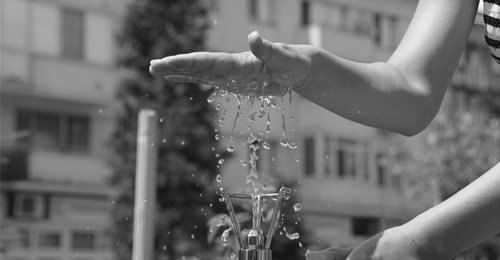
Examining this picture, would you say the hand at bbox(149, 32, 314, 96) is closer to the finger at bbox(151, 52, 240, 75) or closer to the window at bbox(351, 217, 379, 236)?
the finger at bbox(151, 52, 240, 75)

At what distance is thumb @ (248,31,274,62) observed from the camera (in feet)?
3.03

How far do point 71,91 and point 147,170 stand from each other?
11.6 meters

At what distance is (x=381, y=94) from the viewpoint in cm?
115

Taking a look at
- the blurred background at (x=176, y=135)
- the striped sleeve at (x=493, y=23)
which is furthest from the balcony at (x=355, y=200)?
the striped sleeve at (x=493, y=23)

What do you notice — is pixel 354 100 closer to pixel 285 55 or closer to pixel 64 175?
pixel 285 55

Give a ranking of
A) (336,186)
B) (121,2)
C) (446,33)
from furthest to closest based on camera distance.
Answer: (336,186) → (121,2) → (446,33)

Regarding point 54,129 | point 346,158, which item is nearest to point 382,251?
point 54,129

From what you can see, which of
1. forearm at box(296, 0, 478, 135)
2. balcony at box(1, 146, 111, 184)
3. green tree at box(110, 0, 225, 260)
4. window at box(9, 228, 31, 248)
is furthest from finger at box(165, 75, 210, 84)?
balcony at box(1, 146, 111, 184)

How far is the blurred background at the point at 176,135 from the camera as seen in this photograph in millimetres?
13219

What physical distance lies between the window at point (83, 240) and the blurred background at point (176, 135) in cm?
3

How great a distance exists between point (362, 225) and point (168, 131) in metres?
8.01

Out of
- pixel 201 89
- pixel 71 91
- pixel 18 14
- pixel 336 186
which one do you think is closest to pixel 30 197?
pixel 71 91

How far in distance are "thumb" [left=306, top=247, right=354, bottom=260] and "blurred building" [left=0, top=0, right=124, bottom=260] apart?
14314mm

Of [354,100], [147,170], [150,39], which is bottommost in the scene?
[147,170]
